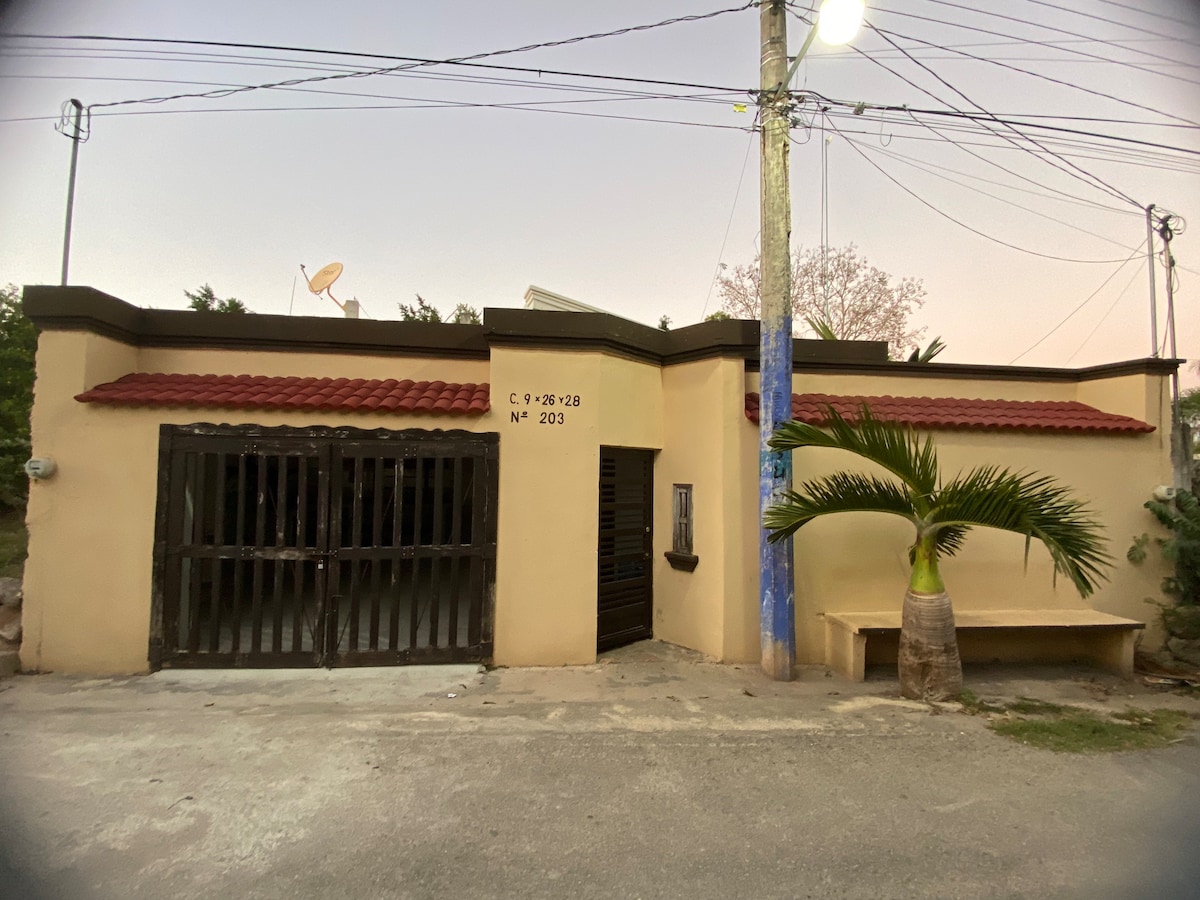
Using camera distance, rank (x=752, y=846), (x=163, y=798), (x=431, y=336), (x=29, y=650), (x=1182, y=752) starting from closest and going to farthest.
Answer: (x=752, y=846) → (x=163, y=798) → (x=1182, y=752) → (x=29, y=650) → (x=431, y=336)

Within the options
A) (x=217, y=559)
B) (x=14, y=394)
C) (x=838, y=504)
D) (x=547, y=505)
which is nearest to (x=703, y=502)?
(x=838, y=504)

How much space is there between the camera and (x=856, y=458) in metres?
5.80

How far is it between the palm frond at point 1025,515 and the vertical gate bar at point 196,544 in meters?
6.26

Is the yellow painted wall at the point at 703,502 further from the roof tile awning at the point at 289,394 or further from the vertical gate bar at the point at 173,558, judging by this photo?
the vertical gate bar at the point at 173,558

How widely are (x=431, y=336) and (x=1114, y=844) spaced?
21.0ft

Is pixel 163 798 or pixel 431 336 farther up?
pixel 431 336

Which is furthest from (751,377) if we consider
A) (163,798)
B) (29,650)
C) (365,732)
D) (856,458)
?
(29,650)

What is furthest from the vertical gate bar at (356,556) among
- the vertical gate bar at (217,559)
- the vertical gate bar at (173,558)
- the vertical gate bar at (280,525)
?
the vertical gate bar at (173,558)

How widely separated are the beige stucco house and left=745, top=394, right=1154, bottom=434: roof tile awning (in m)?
0.04

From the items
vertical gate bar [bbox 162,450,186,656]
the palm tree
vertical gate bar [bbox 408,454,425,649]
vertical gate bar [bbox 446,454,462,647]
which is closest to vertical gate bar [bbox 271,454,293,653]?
vertical gate bar [bbox 162,450,186,656]

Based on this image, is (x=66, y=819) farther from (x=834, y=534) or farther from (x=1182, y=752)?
(x=1182, y=752)

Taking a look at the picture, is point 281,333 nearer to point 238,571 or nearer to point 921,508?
point 238,571

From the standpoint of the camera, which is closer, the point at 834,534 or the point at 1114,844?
the point at 1114,844

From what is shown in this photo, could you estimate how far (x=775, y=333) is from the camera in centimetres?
511
